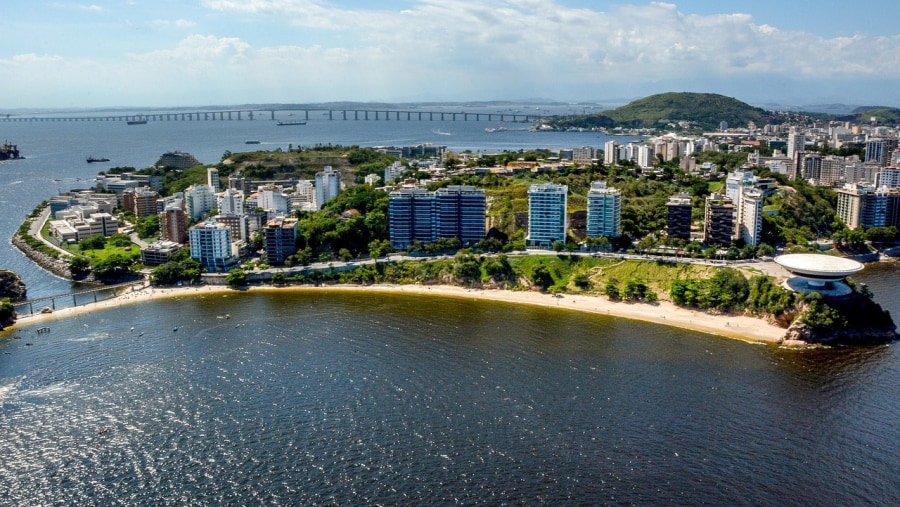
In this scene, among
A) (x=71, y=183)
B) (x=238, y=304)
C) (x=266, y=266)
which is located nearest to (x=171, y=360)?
(x=238, y=304)

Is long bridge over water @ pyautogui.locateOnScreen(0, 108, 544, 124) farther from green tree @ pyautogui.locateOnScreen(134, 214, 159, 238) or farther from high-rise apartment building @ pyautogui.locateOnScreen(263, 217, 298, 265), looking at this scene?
high-rise apartment building @ pyautogui.locateOnScreen(263, 217, 298, 265)

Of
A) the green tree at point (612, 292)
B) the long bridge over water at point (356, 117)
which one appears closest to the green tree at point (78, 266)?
the green tree at point (612, 292)

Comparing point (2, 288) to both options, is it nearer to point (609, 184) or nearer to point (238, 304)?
point (238, 304)

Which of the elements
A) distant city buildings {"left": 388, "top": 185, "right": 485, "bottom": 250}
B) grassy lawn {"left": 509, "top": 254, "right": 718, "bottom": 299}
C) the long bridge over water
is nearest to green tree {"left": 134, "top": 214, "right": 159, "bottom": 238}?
distant city buildings {"left": 388, "top": 185, "right": 485, "bottom": 250}

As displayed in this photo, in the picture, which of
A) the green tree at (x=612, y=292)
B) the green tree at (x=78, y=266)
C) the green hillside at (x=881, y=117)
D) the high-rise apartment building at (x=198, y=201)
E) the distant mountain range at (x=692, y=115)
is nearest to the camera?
the green tree at (x=612, y=292)

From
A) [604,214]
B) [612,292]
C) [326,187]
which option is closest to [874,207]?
[604,214]

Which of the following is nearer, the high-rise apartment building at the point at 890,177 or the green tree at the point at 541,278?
the green tree at the point at 541,278

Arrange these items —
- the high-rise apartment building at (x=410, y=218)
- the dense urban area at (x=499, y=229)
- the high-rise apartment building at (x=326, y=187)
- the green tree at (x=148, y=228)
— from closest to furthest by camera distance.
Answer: the dense urban area at (x=499, y=229) < the high-rise apartment building at (x=410, y=218) < the green tree at (x=148, y=228) < the high-rise apartment building at (x=326, y=187)

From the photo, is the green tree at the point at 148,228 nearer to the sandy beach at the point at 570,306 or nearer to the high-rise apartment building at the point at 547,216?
the sandy beach at the point at 570,306
